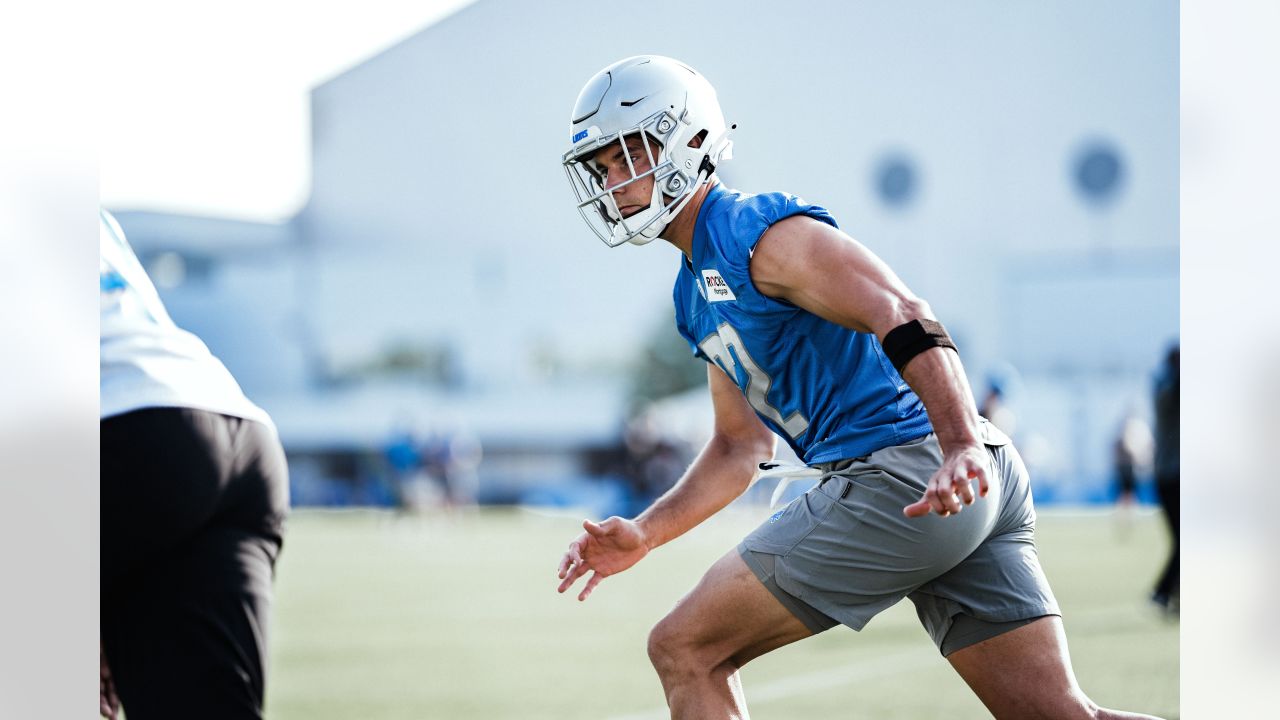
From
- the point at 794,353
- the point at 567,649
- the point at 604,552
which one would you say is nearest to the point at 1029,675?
the point at 794,353

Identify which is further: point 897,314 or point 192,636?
point 192,636

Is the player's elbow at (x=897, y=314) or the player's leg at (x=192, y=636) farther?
the player's leg at (x=192, y=636)

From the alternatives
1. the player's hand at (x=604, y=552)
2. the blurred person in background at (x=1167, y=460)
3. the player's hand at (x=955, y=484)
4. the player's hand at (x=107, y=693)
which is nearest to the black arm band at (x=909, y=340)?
the player's hand at (x=955, y=484)

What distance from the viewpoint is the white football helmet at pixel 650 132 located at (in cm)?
284

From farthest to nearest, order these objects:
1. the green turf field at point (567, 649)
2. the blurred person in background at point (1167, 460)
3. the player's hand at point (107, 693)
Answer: the blurred person in background at point (1167, 460) → the green turf field at point (567, 649) → the player's hand at point (107, 693)

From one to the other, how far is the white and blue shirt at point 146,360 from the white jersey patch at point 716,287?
105 cm

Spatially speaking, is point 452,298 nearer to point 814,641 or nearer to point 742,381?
point 814,641

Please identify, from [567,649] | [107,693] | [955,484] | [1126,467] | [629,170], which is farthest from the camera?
[1126,467]

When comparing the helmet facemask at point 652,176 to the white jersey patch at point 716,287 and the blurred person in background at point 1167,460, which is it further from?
the blurred person in background at point 1167,460

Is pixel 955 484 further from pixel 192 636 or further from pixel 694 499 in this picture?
pixel 192 636

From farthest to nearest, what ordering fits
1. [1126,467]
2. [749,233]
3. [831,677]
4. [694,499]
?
[1126,467] < [831,677] < [694,499] < [749,233]

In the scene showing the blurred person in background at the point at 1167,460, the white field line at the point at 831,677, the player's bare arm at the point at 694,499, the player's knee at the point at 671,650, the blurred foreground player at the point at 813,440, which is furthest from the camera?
the blurred person in background at the point at 1167,460

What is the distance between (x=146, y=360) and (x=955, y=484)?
174 centimetres

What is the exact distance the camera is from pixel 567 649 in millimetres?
6980
